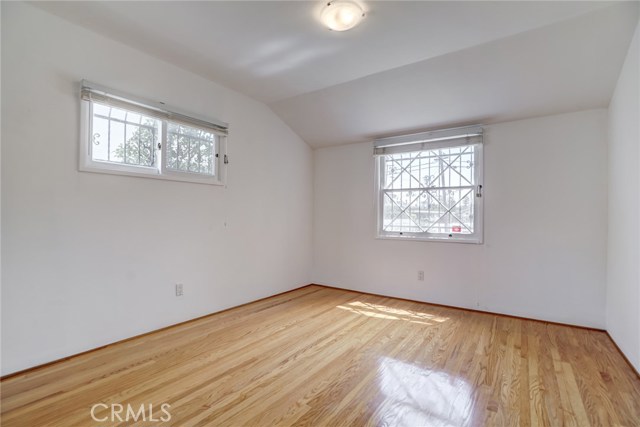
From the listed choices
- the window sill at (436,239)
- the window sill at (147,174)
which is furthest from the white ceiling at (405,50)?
the window sill at (436,239)

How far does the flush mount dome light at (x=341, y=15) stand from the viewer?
2023 millimetres

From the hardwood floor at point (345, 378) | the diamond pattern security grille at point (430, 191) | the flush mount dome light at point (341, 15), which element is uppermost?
the flush mount dome light at point (341, 15)

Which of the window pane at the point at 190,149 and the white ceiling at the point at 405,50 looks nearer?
the white ceiling at the point at 405,50

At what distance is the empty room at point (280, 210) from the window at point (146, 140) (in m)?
0.02

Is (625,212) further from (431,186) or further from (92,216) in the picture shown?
(92,216)

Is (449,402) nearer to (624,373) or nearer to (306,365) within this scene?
(306,365)

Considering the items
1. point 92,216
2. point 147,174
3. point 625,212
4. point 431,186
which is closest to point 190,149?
point 147,174

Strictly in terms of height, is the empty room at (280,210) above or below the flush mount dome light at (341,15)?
below

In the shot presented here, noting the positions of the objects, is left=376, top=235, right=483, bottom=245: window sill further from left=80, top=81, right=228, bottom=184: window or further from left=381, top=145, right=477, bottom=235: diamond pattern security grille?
left=80, top=81, right=228, bottom=184: window

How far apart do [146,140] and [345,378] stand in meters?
2.68

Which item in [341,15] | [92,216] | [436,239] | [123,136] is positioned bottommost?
[436,239]

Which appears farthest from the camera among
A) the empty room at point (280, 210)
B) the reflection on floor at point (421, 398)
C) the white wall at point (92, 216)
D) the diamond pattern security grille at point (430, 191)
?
the diamond pattern security grille at point (430, 191)

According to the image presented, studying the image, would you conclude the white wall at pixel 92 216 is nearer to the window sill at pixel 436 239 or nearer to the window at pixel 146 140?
the window at pixel 146 140

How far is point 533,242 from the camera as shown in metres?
3.21
